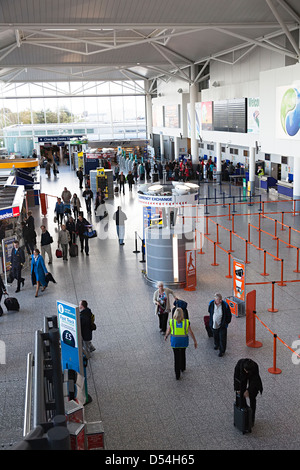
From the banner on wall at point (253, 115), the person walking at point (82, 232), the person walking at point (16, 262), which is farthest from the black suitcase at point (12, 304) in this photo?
the banner on wall at point (253, 115)

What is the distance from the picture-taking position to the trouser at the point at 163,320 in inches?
417

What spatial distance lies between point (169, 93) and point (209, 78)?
10668 mm

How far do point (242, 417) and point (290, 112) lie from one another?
18.1 meters

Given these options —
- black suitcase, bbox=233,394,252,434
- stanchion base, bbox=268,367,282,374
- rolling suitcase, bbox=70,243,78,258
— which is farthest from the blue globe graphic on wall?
black suitcase, bbox=233,394,252,434

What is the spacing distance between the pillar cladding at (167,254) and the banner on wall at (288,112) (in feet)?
36.2

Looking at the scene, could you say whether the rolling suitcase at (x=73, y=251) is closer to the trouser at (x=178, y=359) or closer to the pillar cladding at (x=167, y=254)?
the pillar cladding at (x=167, y=254)

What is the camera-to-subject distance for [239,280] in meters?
11.6

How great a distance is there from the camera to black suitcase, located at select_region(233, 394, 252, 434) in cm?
709

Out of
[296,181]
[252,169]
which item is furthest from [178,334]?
[252,169]

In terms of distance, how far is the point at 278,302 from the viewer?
485 inches

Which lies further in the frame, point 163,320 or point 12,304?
point 12,304

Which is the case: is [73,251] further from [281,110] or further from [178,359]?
[281,110]

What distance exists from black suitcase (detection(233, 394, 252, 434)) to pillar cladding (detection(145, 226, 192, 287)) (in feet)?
21.8
